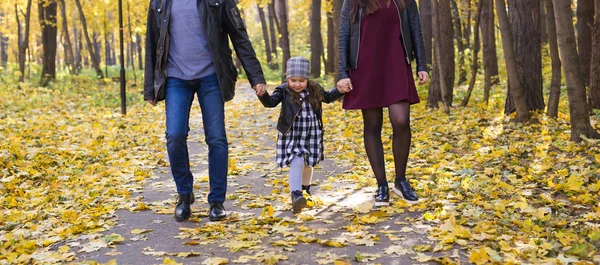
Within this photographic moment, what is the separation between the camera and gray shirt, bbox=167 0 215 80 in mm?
5168

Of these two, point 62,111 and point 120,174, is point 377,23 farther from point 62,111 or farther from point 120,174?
point 62,111

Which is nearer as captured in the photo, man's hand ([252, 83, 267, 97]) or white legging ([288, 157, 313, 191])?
man's hand ([252, 83, 267, 97])

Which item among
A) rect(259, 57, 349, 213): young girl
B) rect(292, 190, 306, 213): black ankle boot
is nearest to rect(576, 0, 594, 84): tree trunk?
rect(259, 57, 349, 213): young girl

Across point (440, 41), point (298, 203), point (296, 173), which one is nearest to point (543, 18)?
point (440, 41)

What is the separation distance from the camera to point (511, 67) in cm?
973

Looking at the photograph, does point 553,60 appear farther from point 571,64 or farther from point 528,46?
point 571,64

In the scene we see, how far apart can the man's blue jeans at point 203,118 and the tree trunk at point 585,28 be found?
8.44 m

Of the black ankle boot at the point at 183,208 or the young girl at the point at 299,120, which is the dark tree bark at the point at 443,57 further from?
the black ankle boot at the point at 183,208

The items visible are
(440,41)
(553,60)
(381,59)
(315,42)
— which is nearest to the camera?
(381,59)

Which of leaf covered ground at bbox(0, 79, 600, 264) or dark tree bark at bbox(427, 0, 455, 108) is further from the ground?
dark tree bark at bbox(427, 0, 455, 108)

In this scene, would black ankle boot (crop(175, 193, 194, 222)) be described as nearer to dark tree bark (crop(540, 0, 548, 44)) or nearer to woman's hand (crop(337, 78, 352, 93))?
woman's hand (crop(337, 78, 352, 93))

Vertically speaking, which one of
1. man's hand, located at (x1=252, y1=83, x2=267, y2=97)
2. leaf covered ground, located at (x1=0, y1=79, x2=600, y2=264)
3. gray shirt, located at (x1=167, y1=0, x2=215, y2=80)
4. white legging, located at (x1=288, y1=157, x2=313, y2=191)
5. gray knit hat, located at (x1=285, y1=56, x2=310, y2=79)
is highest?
gray shirt, located at (x1=167, y1=0, x2=215, y2=80)

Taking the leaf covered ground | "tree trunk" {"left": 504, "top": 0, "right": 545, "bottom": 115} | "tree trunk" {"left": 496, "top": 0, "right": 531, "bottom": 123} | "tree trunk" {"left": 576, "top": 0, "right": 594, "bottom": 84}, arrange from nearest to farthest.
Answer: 1. the leaf covered ground
2. "tree trunk" {"left": 496, "top": 0, "right": 531, "bottom": 123}
3. "tree trunk" {"left": 504, "top": 0, "right": 545, "bottom": 115}
4. "tree trunk" {"left": 576, "top": 0, "right": 594, "bottom": 84}

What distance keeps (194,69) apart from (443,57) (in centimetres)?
889
